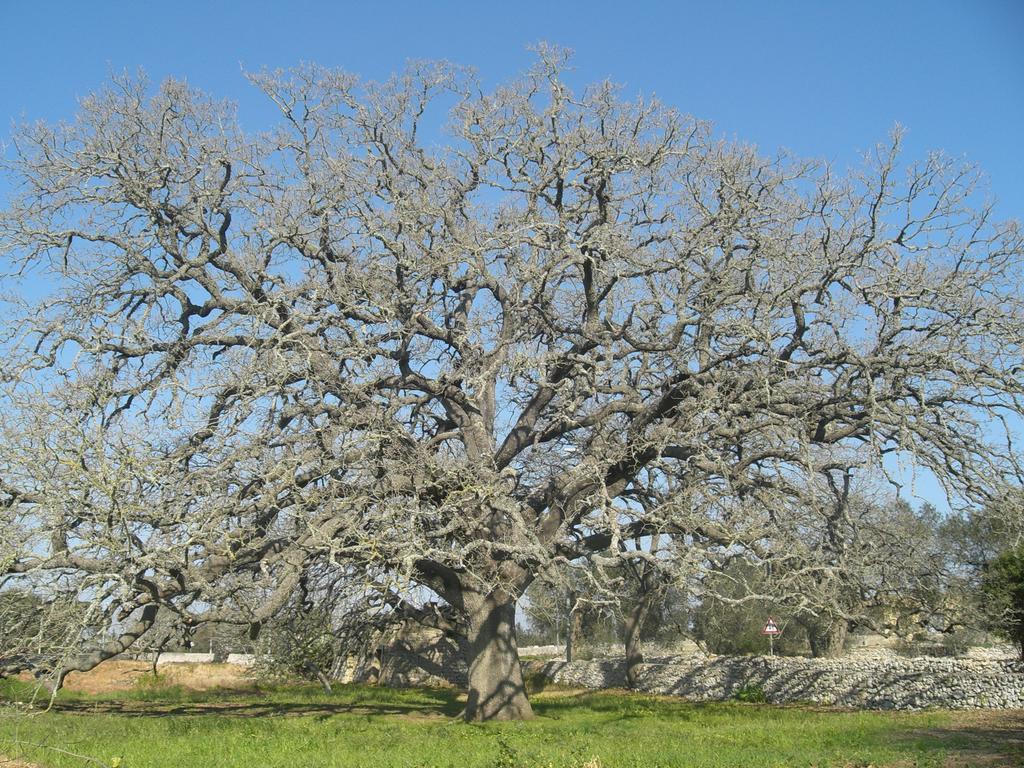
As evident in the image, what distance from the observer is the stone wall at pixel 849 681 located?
17969mm

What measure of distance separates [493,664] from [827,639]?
67.6 feet

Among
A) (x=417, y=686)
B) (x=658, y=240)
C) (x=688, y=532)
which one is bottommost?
(x=417, y=686)

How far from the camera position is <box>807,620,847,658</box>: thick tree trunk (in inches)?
991

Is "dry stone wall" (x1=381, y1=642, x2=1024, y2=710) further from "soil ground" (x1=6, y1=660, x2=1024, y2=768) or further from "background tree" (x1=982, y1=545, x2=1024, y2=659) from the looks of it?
"soil ground" (x1=6, y1=660, x2=1024, y2=768)

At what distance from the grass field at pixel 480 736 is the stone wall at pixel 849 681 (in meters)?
1.95

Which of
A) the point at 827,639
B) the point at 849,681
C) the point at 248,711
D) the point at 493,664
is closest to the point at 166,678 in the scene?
the point at 248,711

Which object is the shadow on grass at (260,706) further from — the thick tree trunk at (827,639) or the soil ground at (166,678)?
the thick tree trunk at (827,639)

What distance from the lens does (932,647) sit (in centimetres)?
3306

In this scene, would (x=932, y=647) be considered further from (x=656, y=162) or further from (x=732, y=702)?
(x=656, y=162)

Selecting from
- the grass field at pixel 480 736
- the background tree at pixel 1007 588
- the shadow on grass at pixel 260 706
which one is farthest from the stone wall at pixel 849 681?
the shadow on grass at pixel 260 706

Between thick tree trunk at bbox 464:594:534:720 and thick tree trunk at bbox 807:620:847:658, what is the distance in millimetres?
10245

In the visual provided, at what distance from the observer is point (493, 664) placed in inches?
604

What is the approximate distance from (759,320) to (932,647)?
83.2ft

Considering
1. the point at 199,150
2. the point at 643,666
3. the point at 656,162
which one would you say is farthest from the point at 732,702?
the point at 199,150
